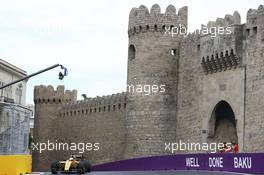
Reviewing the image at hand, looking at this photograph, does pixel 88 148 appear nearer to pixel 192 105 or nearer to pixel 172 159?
pixel 192 105

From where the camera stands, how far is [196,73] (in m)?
33.3

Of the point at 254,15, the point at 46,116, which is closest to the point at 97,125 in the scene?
the point at 46,116

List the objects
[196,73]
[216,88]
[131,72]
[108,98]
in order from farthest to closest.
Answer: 1. [108,98]
2. [131,72]
3. [196,73]
4. [216,88]

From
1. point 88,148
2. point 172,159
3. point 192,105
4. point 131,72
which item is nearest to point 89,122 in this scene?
point 88,148

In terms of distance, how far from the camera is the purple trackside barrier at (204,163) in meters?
21.9

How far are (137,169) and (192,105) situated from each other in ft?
14.2

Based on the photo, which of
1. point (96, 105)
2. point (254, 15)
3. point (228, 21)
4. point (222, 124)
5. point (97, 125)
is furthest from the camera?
point (96, 105)

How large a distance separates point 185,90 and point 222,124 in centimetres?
295

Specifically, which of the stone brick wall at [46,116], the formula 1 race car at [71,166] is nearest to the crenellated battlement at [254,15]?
the formula 1 race car at [71,166]

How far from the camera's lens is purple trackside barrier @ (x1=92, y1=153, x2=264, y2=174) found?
71.7ft

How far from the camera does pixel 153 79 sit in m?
34.8

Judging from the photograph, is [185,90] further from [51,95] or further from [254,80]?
[51,95]

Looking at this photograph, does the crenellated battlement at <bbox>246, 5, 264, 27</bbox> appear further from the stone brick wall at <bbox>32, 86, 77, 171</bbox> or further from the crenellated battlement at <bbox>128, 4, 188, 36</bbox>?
the stone brick wall at <bbox>32, 86, 77, 171</bbox>

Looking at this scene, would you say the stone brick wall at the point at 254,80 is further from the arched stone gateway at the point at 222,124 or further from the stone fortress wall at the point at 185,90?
the arched stone gateway at the point at 222,124
